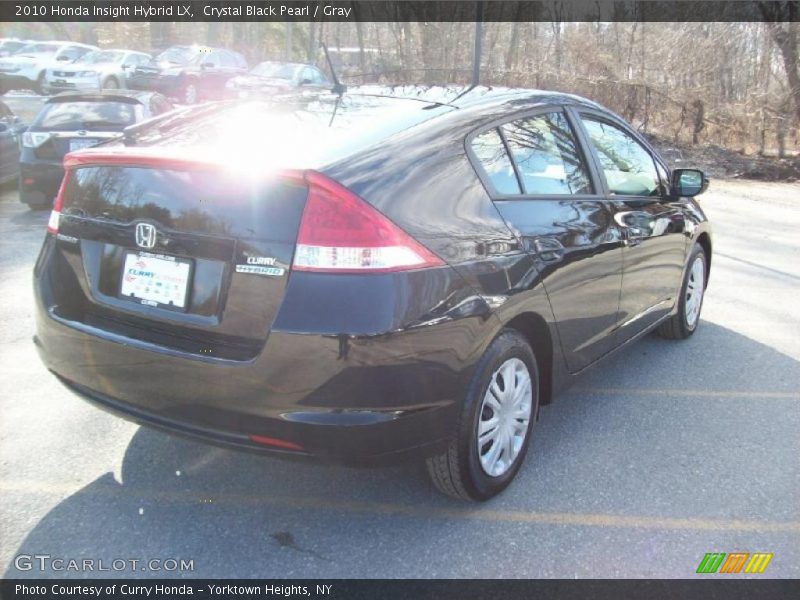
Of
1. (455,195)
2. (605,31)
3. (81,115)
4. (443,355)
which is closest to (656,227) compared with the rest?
A: (455,195)

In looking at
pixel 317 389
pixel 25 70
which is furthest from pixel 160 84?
pixel 317 389

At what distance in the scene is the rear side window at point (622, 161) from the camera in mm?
4021

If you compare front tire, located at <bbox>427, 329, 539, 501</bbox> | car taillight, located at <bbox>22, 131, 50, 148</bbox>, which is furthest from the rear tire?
car taillight, located at <bbox>22, 131, 50, 148</bbox>

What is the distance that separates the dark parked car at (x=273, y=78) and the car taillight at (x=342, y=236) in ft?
59.8

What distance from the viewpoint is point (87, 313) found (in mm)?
2887

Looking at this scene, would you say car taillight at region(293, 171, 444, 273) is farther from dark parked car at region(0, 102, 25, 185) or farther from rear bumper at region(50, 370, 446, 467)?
dark parked car at region(0, 102, 25, 185)

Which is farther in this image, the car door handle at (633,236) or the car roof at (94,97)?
the car roof at (94,97)

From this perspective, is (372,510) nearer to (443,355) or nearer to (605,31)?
(443,355)

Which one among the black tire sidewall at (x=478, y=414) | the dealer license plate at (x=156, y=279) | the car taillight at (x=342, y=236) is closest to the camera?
the car taillight at (x=342, y=236)

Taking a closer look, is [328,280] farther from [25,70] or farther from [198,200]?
[25,70]

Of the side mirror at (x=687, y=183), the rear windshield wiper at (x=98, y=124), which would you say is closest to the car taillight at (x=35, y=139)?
the rear windshield wiper at (x=98, y=124)

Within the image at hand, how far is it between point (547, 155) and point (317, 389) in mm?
1792

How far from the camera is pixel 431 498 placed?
3.09m

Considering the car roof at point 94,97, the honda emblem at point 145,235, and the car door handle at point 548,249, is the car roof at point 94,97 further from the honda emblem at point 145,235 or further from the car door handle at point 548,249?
the car door handle at point 548,249
